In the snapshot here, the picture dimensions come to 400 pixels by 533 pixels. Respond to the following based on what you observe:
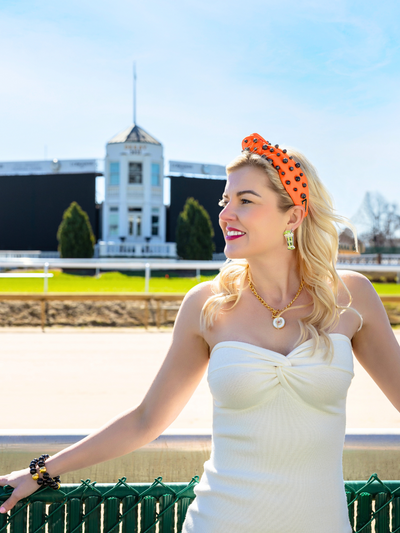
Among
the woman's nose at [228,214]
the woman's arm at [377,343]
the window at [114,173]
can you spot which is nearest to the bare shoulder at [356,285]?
the woman's arm at [377,343]

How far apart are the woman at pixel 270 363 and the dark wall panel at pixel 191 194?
1258 inches

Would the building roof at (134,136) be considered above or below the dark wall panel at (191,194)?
above

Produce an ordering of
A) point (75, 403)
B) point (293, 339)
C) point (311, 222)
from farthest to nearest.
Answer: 1. point (75, 403)
2. point (311, 222)
3. point (293, 339)

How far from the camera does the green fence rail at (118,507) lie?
166cm

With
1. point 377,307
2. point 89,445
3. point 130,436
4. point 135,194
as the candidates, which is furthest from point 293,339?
point 135,194

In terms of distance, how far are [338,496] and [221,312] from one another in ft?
1.97

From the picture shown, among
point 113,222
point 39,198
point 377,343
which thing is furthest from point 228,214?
point 39,198

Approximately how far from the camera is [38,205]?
1361 inches

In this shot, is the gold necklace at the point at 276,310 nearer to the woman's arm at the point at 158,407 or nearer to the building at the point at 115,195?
the woman's arm at the point at 158,407

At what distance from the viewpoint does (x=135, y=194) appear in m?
32.2

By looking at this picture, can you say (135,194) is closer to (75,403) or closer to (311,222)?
(75,403)

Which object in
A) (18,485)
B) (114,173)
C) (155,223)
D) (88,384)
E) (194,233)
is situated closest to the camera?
(18,485)

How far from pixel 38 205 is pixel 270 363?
34.9 m

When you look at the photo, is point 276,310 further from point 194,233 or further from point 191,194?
point 191,194
